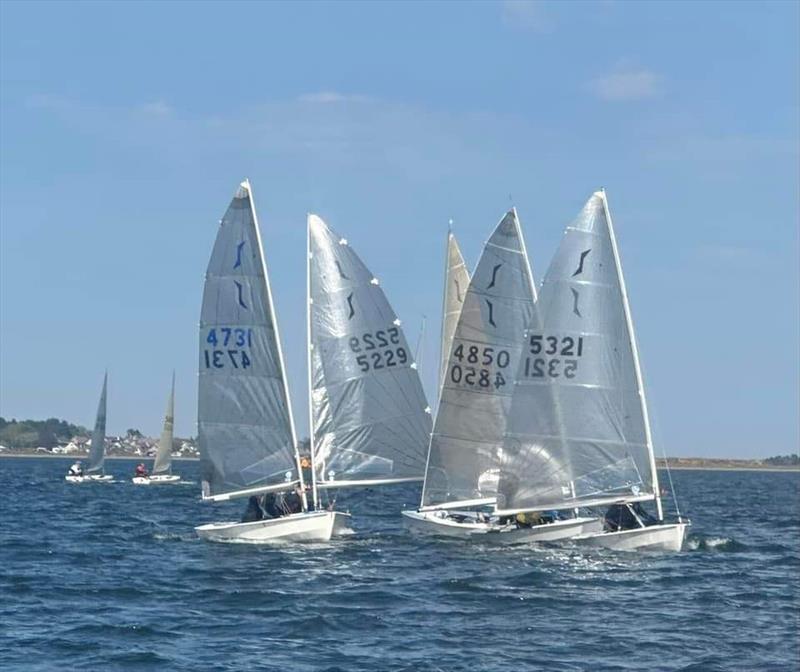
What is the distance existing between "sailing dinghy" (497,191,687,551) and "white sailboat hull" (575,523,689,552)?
1095 millimetres

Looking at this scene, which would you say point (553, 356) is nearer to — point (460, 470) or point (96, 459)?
point (460, 470)

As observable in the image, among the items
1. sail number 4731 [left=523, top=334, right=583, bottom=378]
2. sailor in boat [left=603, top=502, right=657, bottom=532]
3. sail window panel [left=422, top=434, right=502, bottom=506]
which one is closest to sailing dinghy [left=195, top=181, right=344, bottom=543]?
sail window panel [left=422, top=434, right=502, bottom=506]

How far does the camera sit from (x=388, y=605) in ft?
93.0

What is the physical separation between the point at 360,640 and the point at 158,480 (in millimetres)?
77915

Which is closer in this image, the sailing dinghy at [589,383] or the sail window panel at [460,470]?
the sailing dinghy at [589,383]

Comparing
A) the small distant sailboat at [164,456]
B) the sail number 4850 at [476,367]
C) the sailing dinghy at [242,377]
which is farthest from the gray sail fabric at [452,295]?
the small distant sailboat at [164,456]

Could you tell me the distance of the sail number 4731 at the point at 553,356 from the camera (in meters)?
38.8

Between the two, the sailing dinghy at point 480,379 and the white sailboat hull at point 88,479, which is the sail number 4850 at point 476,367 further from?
the white sailboat hull at point 88,479

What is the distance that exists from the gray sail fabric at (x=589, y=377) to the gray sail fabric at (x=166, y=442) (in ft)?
213

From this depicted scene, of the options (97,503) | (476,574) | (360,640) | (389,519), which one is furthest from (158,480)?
(360,640)

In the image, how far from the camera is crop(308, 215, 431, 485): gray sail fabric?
1673 inches

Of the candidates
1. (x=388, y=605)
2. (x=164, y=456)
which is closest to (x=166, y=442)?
(x=164, y=456)

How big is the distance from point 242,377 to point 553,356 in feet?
28.3

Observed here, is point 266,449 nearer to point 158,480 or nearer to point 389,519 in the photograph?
point 389,519
